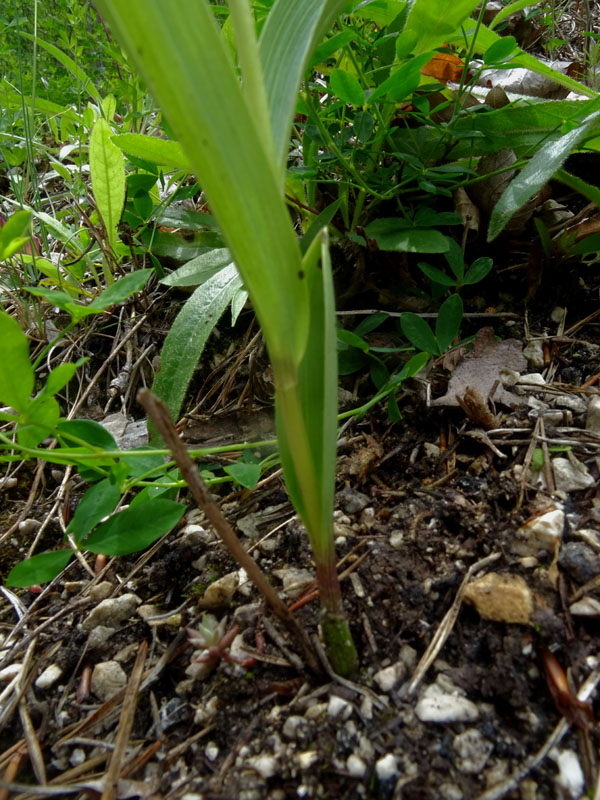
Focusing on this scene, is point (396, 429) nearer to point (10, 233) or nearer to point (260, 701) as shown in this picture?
point (260, 701)

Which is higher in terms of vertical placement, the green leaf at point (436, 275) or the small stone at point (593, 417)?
the green leaf at point (436, 275)

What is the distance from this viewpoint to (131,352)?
1.26m

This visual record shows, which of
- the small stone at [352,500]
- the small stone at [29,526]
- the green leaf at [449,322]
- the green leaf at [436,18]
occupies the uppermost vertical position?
the green leaf at [436,18]

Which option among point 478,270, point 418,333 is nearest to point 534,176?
point 478,270

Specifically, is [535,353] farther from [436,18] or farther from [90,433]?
[90,433]

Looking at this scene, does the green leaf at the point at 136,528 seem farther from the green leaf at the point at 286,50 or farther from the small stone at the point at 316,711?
the green leaf at the point at 286,50

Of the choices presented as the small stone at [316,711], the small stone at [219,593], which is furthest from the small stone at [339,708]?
the small stone at [219,593]

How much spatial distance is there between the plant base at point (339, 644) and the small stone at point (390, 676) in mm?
28

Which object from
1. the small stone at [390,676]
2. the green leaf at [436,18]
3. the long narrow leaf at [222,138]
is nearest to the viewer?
the long narrow leaf at [222,138]

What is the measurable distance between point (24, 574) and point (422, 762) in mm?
487

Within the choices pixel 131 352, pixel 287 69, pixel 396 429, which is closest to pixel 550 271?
pixel 396 429

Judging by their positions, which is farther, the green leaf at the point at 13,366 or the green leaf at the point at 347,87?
the green leaf at the point at 347,87

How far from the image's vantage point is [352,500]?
85 centimetres

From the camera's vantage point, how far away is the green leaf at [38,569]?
2.12 feet
